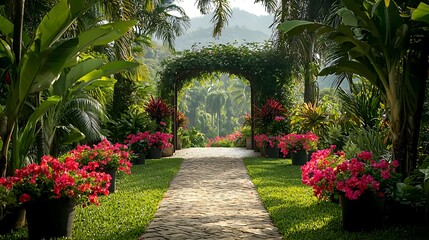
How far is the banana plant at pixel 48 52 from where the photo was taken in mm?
4570

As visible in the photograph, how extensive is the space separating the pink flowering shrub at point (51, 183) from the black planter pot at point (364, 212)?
2.71 m

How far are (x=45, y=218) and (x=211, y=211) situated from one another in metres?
2.29

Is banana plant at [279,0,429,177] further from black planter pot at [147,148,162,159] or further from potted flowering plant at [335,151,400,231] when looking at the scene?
black planter pot at [147,148,162,159]

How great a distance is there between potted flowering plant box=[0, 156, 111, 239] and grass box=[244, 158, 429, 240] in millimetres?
2248

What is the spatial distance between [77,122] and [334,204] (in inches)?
244

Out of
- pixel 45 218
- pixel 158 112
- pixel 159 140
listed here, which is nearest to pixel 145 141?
pixel 159 140

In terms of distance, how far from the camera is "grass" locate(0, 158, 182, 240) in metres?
5.11

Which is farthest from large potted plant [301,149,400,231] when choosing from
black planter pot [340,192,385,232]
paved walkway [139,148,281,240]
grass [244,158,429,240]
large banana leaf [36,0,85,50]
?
large banana leaf [36,0,85,50]

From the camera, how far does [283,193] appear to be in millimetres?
7641

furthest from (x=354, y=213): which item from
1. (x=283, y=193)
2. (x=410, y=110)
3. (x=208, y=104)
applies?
(x=208, y=104)

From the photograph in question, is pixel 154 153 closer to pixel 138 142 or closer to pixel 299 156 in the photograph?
pixel 138 142

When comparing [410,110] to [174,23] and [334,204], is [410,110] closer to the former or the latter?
[334,204]

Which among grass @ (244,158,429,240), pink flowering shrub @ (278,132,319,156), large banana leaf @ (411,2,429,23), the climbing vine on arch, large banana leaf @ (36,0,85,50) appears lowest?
grass @ (244,158,429,240)

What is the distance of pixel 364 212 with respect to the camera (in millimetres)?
5059
